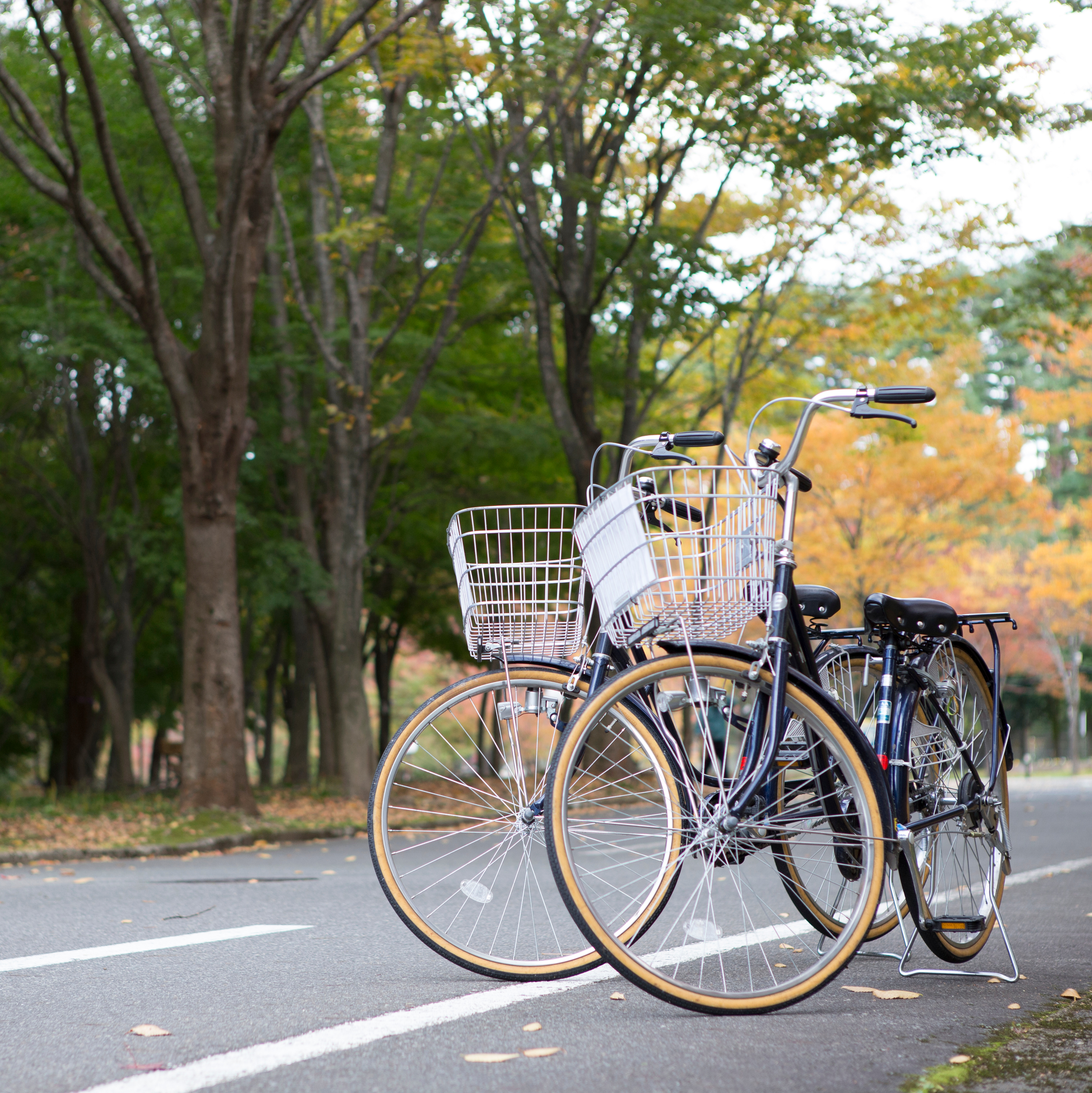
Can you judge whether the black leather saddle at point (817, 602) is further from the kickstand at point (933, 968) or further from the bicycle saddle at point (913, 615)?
the kickstand at point (933, 968)

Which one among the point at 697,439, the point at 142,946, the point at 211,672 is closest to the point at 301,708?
the point at 211,672

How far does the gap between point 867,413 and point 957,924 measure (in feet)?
5.22

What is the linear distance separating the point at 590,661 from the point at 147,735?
44.2m

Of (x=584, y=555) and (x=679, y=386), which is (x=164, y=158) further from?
(x=584, y=555)

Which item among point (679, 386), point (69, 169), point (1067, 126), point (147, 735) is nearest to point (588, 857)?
point (69, 169)

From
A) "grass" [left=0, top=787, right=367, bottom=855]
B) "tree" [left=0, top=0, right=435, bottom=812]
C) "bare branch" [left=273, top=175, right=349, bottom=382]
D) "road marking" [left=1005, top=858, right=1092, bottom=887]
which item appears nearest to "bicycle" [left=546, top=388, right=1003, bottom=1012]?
"road marking" [left=1005, top=858, right=1092, bottom=887]

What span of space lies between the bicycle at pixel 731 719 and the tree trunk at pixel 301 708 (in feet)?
56.5

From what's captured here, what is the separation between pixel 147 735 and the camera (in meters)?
45.4

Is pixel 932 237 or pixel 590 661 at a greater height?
pixel 932 237

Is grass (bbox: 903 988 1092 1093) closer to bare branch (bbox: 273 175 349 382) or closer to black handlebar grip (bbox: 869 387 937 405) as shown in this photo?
black handlebar grip (bbox: 869 387 937 405)

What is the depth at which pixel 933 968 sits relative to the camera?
419 centimetres

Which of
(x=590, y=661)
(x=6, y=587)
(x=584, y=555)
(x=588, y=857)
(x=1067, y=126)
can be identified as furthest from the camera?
(x=6, y=587)

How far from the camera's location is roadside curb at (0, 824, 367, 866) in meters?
8.91

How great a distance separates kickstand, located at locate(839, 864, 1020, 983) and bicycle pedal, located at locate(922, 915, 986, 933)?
0.04 m
